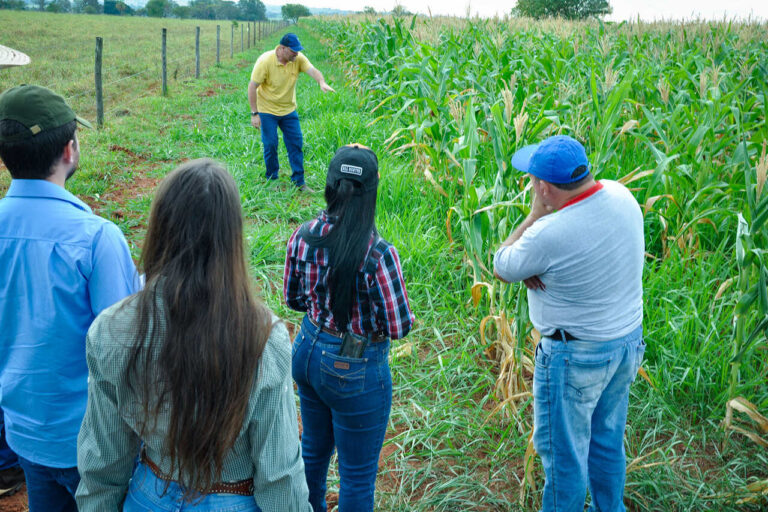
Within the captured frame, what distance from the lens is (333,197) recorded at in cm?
196

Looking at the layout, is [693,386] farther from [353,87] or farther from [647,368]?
[353,87]

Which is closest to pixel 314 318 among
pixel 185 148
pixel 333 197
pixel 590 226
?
pixel 333 197

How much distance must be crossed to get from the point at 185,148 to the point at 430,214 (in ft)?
16.4

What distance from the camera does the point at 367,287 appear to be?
6.42 ft

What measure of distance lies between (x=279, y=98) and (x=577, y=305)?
17.1ft

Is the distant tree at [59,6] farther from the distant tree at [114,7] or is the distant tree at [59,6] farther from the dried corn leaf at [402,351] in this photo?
the dried corn leaf at [402,351]

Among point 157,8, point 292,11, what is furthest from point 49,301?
point 292,11

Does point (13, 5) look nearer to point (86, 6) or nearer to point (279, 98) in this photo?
point (86, 6)

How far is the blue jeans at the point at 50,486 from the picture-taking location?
1741 millimetres

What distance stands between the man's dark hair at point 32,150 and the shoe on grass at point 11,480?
1852mm

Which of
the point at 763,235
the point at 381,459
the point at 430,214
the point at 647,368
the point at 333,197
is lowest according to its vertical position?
the point at 381,459

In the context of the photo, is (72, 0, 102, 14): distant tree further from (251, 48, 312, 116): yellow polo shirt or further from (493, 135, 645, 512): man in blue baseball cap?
(493, 135, 645, 512): man in blue baseball cap

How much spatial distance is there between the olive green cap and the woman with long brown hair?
57cm

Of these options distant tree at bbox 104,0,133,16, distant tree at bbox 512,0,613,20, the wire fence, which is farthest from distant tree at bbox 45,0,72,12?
distant tree at bbox 512,0,613,20
